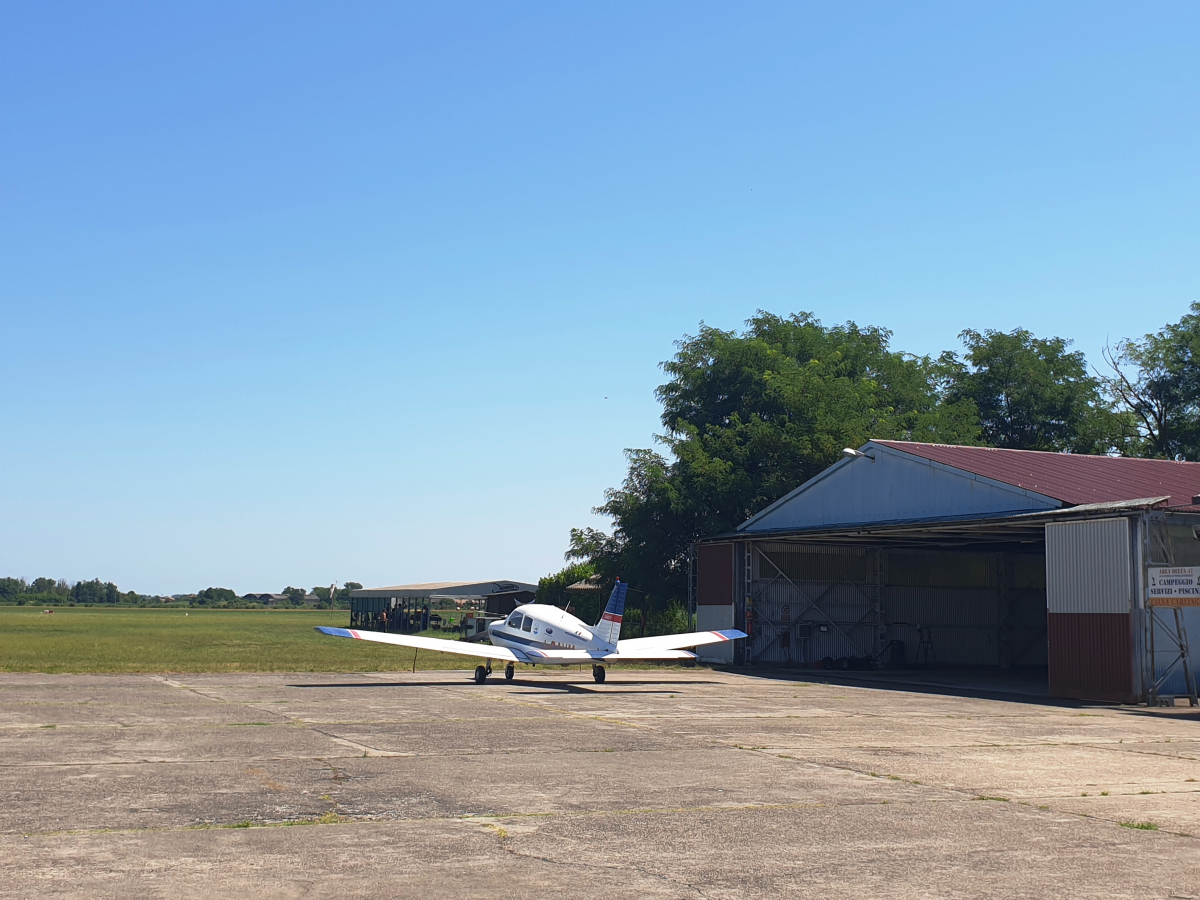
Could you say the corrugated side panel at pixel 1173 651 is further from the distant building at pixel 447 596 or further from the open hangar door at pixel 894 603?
the distant building at pixel 447 596

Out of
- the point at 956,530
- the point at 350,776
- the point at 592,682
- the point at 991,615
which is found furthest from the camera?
the point at 991,615

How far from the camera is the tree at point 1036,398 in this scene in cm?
6962

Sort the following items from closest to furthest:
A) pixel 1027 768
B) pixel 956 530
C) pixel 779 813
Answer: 1. pixel 779 813
2. pixel 1027 768
3. pixel 956 530

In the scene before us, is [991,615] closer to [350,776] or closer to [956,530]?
[956,530]

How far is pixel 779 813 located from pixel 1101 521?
65.3 feet

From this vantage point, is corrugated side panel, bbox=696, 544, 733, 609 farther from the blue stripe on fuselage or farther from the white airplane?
the blue stripe on fuselage

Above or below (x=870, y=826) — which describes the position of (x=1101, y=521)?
above

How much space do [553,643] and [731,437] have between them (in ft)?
81.4

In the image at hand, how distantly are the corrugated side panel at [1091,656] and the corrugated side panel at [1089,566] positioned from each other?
0.28 m

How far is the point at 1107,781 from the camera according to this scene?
47.6 feet

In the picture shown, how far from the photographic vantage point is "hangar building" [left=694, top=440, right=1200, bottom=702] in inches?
1110

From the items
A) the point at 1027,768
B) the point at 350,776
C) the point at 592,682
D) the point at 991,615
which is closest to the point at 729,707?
the point at 592,682

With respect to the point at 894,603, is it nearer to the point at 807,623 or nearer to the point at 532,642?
the point at 807,623

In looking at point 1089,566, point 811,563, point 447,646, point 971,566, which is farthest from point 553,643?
point 971,566
